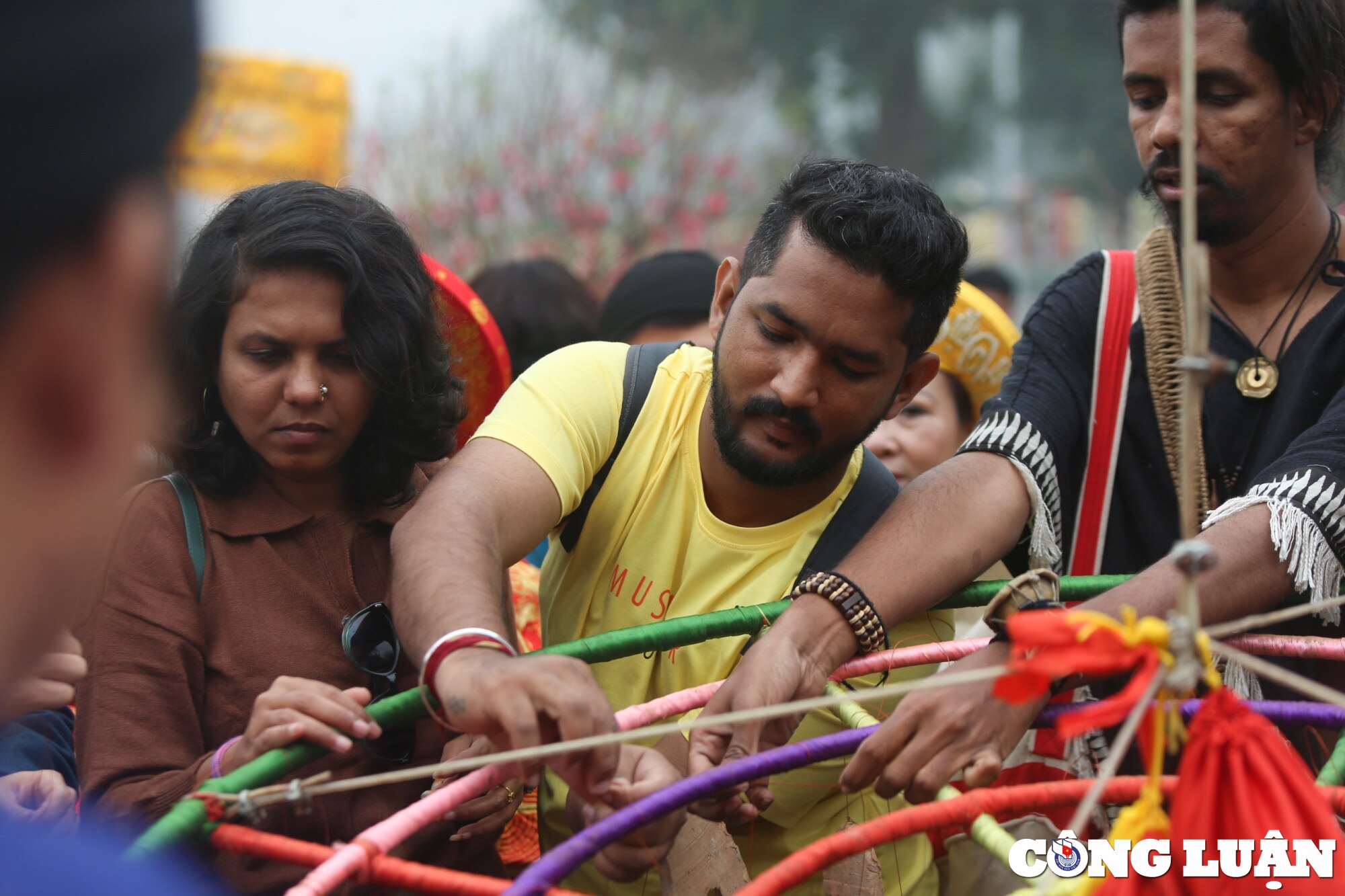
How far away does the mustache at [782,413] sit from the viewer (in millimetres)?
2143

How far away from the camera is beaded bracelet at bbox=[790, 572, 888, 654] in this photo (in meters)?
1.99

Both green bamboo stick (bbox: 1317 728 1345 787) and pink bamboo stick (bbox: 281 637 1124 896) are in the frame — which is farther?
green bamboo stick (bbox: 1317 728 1345 787)

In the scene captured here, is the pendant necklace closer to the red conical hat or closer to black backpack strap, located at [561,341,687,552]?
black backpack strap, located at [561,341,687,552]

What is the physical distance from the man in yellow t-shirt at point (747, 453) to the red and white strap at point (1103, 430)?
0.37m

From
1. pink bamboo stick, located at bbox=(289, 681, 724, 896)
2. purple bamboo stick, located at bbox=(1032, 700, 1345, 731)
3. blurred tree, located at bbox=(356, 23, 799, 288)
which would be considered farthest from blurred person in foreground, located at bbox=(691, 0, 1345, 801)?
blurred tree, located at bbox=(356, 23, 799, 288)

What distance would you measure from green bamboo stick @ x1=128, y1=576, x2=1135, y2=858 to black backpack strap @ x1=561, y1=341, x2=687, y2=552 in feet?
1.22

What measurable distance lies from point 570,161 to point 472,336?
1086cm

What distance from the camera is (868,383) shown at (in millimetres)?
2217

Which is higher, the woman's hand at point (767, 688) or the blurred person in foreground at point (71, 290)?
the blurred person in foreground at point (71, 290)

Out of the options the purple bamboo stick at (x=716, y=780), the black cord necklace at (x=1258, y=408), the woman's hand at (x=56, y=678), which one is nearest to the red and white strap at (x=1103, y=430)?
the black cord necklace at (x=1258, y=408)

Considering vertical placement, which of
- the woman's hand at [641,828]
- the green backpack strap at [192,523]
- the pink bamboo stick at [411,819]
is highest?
the green backpack strap at [192,523]

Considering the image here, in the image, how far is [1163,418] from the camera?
246 centimetres

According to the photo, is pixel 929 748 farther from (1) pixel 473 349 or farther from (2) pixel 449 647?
(1) pixel 473 349

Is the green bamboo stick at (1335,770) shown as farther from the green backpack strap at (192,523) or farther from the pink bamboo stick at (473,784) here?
the green backpack strap at (192,523)
